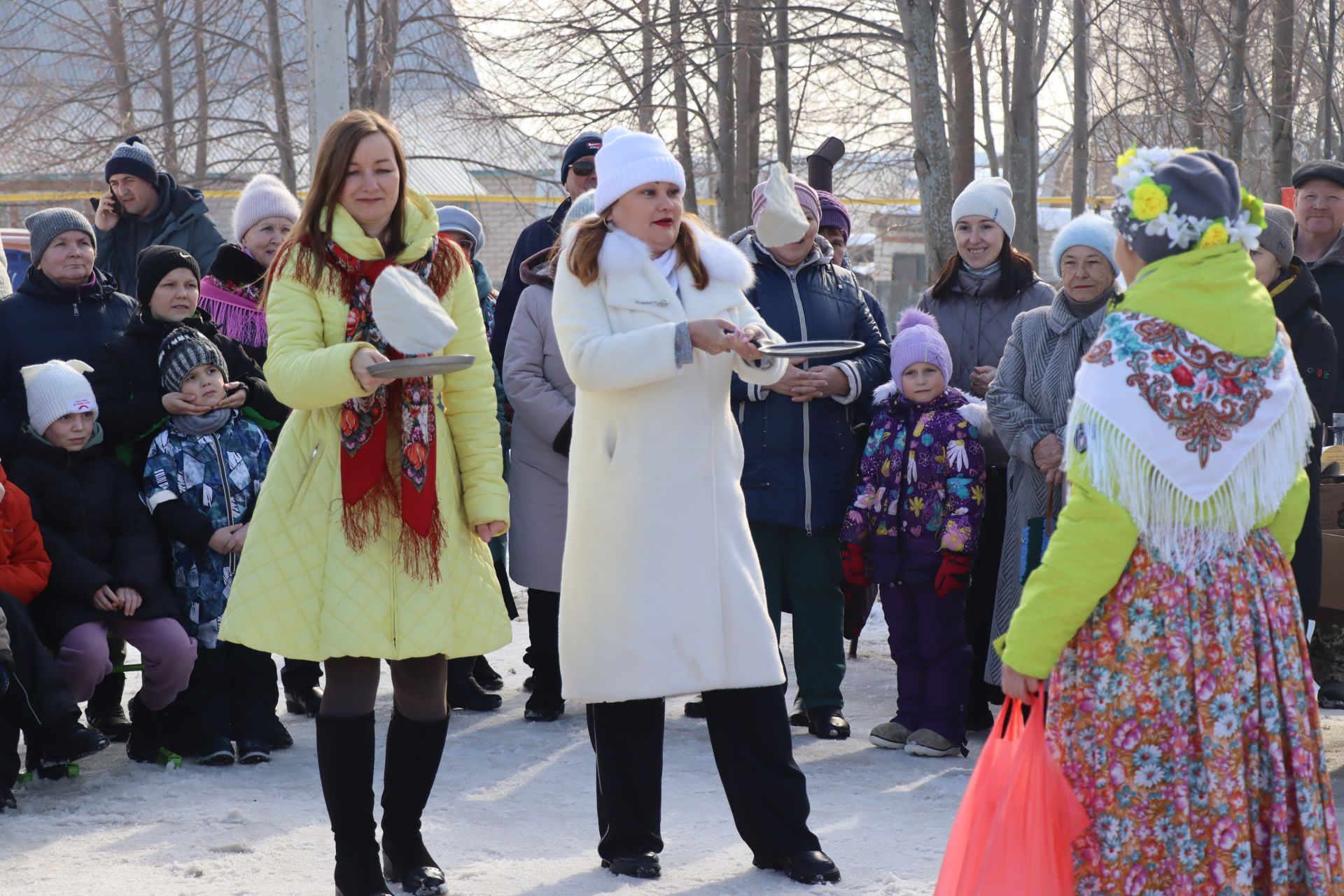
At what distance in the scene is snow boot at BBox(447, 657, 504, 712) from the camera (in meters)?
6.10

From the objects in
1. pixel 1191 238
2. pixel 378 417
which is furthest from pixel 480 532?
pixel 1191 238

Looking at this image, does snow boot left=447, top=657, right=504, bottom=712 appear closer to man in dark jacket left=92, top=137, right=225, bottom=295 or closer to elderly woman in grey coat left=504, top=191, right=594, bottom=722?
elderly woman in grey coat left=504, top=191, right=594, bottom=722

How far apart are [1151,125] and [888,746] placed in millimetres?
11499

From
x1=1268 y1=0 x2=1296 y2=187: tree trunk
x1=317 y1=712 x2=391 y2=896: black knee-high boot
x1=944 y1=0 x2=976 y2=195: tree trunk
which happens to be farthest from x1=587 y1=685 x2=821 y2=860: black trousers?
x1=1268 y1=0 x2=1296 y2=187: tree trunk

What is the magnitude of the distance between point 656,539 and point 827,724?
6.93 ft

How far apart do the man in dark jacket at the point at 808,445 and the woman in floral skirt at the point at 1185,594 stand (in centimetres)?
254

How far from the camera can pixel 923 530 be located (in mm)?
5441

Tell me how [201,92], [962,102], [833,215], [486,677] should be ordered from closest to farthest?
[833,215], [486,677], [962,102], [201,92]

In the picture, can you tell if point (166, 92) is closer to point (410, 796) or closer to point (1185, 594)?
point (410, 796)

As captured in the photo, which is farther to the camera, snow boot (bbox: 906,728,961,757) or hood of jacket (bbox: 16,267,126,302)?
hood of jacket (bbox: 16,267,126,302)

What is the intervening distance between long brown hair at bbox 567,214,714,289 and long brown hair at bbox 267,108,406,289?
485 millimetres

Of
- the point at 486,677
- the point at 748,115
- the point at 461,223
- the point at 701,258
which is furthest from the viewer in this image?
the point at 748,115

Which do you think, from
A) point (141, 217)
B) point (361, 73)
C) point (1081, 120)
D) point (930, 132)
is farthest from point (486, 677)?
point (1081, 120)

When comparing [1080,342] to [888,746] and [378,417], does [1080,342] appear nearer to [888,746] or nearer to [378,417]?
[888,746]
